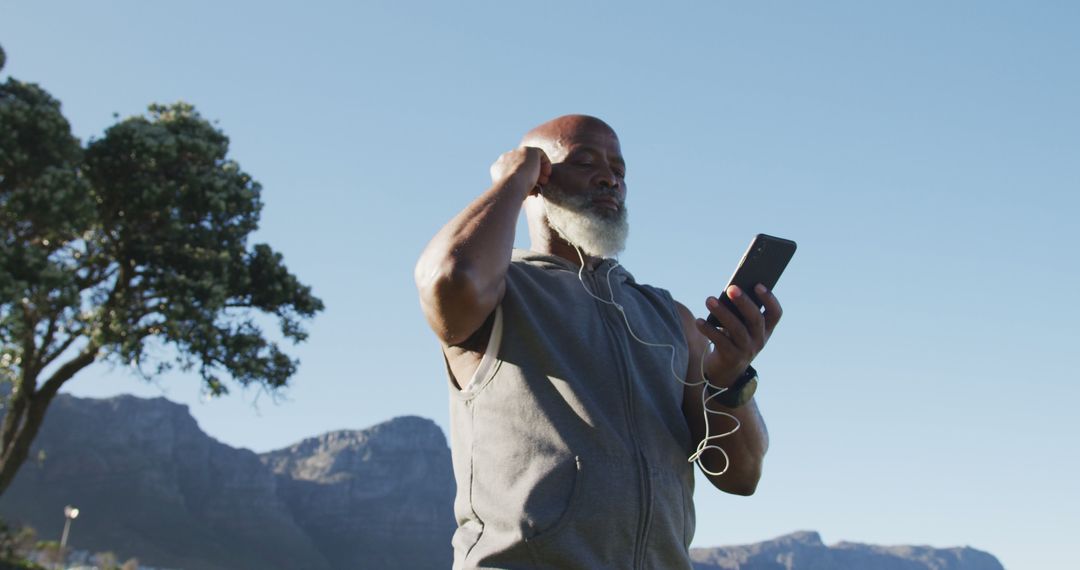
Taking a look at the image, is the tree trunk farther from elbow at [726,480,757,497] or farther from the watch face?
the watch face

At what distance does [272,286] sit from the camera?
69.2 ft

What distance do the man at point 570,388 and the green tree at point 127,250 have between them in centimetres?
1765

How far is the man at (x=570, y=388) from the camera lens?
2633 millimetres

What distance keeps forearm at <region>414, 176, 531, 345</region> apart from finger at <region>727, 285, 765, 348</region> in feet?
2.16

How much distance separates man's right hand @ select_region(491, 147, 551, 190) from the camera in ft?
10.3

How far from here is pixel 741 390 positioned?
2.96 metres

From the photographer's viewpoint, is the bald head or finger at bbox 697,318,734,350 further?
the bald head

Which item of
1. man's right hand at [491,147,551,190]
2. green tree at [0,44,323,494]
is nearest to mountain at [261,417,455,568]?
green tree at [0,44,323,494]

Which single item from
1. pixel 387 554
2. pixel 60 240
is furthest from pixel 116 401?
pixel 60 240

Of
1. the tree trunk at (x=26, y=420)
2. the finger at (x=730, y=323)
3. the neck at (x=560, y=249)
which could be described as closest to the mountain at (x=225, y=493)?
the tree trunk at (x=26, y=420)

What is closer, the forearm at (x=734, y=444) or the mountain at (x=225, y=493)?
the forearm at (x=734, y=444)

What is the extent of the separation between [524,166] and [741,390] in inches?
37.9

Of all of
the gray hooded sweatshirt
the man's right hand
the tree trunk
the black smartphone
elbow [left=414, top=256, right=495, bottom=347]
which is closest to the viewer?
the gray hooded sweatshirt

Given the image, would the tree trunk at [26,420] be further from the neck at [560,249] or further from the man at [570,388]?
the man at [570,388]
